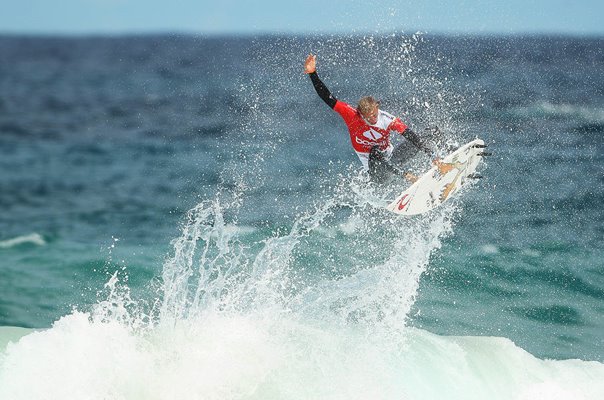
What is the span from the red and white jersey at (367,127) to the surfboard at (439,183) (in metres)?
0.75

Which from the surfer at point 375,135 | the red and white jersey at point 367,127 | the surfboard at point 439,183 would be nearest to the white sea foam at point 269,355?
the surfboard at point 439,183

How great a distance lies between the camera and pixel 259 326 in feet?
40.9

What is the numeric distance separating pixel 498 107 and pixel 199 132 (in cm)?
1408

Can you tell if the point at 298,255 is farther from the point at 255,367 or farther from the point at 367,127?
the point at 255,367

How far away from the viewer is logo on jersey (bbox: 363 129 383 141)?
40.5 ft

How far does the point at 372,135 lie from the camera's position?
12359 mm

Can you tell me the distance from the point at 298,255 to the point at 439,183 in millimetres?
6687

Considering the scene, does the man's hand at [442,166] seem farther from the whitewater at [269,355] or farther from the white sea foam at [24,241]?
the white sea foam at [24,241]

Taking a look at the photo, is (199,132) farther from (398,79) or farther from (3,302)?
(3,302)

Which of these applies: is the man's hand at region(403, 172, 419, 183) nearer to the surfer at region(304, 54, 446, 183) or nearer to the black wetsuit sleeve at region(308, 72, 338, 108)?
the surfer at region(304, 54, 446, 183)

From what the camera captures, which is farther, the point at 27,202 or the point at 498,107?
the point at 498,107

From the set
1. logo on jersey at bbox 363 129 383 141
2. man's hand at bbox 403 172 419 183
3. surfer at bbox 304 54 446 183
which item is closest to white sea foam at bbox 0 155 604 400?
man's hand at bbox 403 172 419 183

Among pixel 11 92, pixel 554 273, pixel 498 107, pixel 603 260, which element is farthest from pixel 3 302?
pixel 11 92

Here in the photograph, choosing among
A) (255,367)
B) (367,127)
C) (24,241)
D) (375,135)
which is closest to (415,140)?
(375,135)
